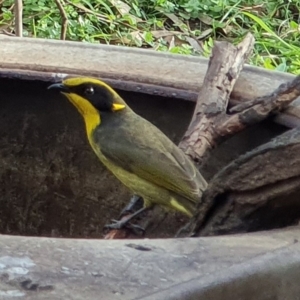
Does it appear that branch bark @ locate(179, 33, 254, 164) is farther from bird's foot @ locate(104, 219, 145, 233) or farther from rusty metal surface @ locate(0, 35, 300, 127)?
bird's foot @ locate(104, 219, 145, 233)

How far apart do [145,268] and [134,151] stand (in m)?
1.38

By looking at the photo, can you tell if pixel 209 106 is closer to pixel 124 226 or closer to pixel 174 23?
pixel 124 226

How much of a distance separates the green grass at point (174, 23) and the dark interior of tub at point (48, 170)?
2118 mm

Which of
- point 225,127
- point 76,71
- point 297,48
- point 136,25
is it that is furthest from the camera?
point 136,25

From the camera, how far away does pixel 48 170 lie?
2535 millimetres

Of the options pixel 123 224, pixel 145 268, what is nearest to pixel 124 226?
pixel 123 224

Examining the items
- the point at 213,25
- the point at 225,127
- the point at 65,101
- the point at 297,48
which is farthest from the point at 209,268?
the point at 213,25

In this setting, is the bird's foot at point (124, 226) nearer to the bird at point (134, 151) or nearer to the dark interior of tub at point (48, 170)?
the bird at point (134, 151)

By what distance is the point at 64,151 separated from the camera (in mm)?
2549

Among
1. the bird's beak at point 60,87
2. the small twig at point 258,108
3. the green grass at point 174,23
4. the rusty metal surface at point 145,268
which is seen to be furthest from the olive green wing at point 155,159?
the green grass at point 174,23

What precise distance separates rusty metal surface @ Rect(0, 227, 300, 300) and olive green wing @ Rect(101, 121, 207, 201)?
1.02 meters

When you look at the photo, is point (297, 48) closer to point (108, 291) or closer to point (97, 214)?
point (97, 214)

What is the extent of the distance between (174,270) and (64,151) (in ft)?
4.56

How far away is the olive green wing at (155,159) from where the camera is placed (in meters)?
2.34
